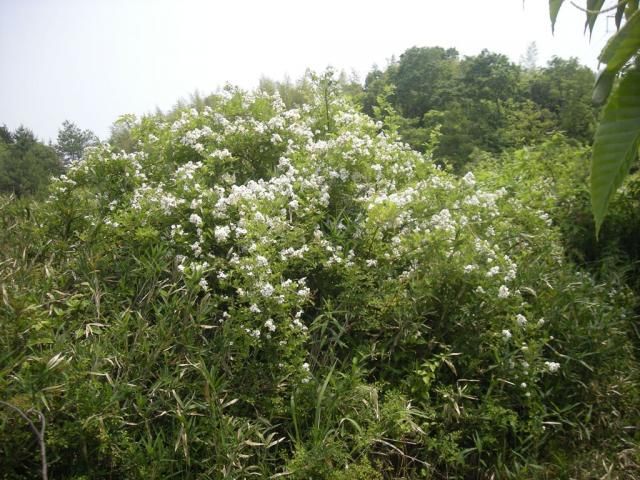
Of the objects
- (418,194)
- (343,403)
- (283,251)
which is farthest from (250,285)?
(418,194)

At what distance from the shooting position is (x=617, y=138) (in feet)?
1.35

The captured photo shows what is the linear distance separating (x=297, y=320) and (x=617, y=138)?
86.5 inches

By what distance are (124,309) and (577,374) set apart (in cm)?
275

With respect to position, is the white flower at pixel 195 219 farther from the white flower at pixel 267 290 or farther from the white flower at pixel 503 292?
the white flower at pixel 503 292

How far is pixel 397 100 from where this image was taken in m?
9.03

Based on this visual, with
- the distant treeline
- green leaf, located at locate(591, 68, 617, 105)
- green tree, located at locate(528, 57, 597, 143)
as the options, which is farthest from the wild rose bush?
green tree, located at locate(528, 57, 597, 143)

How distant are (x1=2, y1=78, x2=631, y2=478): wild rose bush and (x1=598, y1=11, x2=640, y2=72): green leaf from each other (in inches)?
82.5

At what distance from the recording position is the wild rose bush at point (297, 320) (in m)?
2.26

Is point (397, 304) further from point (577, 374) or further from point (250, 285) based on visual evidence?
point (577, 374)

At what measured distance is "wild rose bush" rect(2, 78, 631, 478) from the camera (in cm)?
226

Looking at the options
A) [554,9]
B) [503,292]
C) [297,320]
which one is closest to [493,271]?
[503,292]

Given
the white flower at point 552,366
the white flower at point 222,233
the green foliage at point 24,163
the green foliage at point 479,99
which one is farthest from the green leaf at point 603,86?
the green foliage at point 479,99

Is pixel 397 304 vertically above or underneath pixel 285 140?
underneath

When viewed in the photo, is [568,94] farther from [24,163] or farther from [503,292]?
[24,163]
